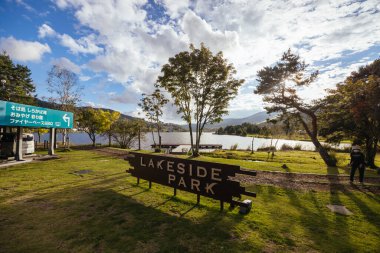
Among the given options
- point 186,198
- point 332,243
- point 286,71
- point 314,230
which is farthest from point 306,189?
point 286,71

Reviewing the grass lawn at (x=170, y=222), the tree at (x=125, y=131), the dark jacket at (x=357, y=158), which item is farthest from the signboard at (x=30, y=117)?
the dark jacket at (x=357, y=158)

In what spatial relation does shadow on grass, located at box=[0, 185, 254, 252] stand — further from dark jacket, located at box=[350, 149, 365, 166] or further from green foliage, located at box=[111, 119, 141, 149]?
green foliage, located at box=[111, 119, 141, 149]

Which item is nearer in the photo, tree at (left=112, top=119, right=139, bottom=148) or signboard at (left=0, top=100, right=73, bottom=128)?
signboard at (left=0, top=100, right=73, bottom=128)

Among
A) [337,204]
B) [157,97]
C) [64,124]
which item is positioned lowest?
[337,204]

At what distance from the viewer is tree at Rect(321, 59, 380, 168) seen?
14.2 m

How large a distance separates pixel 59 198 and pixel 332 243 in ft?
28.2

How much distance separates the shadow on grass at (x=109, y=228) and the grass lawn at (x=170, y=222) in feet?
0.07

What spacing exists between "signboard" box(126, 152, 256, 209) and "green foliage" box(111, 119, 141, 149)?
2758 cm

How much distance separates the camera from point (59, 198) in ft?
24.4

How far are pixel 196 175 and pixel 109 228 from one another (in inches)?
120

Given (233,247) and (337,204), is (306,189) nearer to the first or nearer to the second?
(337,204)

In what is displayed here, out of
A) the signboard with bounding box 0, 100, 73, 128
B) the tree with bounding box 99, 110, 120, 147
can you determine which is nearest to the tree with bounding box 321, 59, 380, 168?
the signboard with bounding box 0, 100, 73, 128

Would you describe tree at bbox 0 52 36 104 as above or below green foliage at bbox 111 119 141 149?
above

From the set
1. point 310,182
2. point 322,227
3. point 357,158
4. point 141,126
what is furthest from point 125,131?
point 322,227
